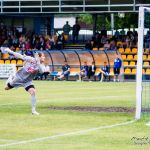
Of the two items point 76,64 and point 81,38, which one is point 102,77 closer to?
point 76,64

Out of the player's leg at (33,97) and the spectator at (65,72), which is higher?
the player's leg at (33,97)

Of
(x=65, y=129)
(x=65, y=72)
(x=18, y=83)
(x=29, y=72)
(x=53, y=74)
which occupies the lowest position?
(x=53, y=74)

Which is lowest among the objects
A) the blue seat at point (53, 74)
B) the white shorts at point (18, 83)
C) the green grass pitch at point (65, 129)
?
the blue seat at point (53, 74)

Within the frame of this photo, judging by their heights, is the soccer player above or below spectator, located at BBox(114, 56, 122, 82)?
above

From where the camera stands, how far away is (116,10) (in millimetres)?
48406

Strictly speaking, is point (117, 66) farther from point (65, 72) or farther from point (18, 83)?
point (18, 83)

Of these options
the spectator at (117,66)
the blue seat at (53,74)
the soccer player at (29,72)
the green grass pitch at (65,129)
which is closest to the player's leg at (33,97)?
the soccer player at (29,72)

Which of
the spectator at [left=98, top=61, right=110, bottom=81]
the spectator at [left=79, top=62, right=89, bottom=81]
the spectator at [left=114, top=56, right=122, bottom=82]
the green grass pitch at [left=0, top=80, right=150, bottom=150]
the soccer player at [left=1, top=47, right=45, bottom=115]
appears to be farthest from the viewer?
the spectator at [left=79, top=62, right=89, bottom=81]

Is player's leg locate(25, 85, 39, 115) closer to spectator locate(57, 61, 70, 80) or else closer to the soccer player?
the soccer player

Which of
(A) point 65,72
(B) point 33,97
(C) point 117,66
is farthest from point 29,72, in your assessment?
(A) point 65,72

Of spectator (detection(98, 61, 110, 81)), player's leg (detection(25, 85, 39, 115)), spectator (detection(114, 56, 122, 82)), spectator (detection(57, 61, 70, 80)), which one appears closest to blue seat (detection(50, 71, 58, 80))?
spectator (detection(57, 61, 70, 80))

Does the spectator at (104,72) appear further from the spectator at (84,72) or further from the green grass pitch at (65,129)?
the green grass pitch at (65,129)

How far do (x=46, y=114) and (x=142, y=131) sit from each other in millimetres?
4648

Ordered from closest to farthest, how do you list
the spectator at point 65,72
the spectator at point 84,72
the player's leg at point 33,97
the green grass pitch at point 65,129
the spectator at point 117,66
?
the green grass pitch at point 65,129
the player's leg at point 33,97
the spectator at point 117,66
the spectator at point 84,72
the spectator at point 65,72
